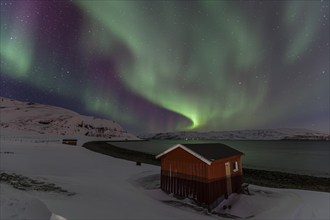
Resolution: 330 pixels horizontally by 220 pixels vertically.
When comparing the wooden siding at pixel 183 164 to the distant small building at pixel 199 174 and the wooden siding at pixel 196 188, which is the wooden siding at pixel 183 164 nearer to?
the distant small building at pixel 199 174

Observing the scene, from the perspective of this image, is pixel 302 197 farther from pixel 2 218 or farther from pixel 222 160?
pixel 2 218

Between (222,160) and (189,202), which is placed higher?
(222,160)

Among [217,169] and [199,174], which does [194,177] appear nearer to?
[199,174]

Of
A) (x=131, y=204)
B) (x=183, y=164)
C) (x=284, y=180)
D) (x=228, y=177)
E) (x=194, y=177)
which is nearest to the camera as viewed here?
(x=131, y=204)

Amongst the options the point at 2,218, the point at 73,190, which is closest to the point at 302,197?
the point at 73,190

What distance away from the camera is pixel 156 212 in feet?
46.4

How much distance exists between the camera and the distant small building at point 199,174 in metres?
16.7

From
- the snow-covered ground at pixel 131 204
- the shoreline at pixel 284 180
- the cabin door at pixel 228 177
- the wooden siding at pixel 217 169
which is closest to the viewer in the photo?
the snow-covered ground at pixel 131 204

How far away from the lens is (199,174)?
56.1 feet

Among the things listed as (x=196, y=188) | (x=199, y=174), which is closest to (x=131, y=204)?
(x=196, y=188)

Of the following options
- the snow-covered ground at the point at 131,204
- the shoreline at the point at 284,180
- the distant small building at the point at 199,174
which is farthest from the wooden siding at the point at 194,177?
the shoreline at the point at 284,180

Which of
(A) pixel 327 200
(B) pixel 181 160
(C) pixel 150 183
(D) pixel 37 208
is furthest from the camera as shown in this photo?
(C) pixel 150 183

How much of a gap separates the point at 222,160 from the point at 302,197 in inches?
314

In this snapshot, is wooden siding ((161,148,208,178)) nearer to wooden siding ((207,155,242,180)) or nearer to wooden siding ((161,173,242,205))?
wooden siding ((207,155,242,180))
